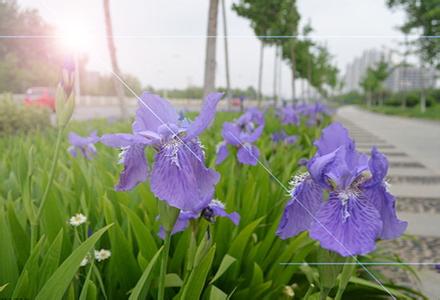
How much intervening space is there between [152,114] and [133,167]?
0.30ft


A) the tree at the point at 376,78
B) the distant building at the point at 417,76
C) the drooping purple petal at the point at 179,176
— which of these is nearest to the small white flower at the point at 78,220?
the drooping purple petal at the point at 179,176

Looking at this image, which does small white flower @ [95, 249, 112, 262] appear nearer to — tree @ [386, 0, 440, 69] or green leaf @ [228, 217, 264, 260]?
green leaf @ [228, 217, 264, 260]

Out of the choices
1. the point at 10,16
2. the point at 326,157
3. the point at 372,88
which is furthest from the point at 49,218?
the point at 372,88

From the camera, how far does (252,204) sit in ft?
4.90

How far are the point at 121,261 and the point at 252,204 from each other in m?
0.55

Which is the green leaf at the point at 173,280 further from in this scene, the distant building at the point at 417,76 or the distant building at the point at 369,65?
the distant building at the point at 417,76

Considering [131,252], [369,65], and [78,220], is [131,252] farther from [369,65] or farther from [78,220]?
[369,65]

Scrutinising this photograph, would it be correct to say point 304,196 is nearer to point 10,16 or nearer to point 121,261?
point 121,261

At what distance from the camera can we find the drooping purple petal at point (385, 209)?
2.15ft

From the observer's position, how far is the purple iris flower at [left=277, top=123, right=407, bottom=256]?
60 cm

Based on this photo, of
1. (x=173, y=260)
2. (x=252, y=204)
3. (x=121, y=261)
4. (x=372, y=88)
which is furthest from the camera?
(x=372, y=88)

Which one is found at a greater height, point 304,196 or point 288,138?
point 304,196

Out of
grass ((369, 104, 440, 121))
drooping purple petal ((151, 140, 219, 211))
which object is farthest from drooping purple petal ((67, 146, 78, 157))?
grass ((369, 104, 440, 121))

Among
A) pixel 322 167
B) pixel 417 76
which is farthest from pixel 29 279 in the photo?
pixel 417 76
